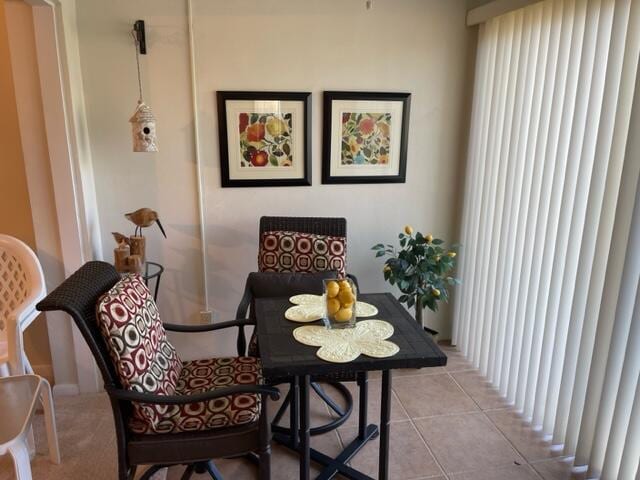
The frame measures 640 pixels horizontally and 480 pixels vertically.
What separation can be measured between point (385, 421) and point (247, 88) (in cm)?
208

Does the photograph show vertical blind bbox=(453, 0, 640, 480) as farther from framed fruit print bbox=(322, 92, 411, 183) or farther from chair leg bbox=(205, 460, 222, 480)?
chair leg bbox=(205, 460, 222, 480)

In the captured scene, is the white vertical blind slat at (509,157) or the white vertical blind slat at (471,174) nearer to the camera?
the white vertical blind slat at (509,157)

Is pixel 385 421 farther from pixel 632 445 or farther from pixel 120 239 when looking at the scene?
pixel 120 239

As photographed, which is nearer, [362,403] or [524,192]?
[362,403]

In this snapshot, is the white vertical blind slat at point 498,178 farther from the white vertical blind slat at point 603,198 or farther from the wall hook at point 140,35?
the wall hook at point 140,35

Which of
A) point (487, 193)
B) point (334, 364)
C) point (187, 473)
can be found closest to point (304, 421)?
point (334, 364)

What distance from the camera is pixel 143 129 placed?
2549mm

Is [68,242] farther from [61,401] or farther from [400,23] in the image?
[400,23]

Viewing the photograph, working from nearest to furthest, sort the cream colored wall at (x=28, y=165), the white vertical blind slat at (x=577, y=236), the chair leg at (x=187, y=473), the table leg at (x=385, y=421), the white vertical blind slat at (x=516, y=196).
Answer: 1. the table leg at (x=385, y=421)
2. the white vertical blind slat at (x=577, y=236)
3. the chair leg at (x=187, y=473)
4. the cream colored wall at (x=28, y=165)
5. the white vertical blind slat at (x=516, y=196)

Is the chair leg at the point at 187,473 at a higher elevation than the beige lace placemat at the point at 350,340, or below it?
below

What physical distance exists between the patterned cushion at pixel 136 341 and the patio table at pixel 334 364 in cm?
43

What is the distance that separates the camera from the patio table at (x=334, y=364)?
1.68 m

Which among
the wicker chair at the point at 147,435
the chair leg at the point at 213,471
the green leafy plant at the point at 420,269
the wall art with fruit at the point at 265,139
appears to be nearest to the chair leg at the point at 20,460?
the wicker chair at the point at 147,435

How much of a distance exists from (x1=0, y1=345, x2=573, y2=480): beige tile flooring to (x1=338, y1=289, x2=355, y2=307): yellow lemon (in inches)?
36.0
